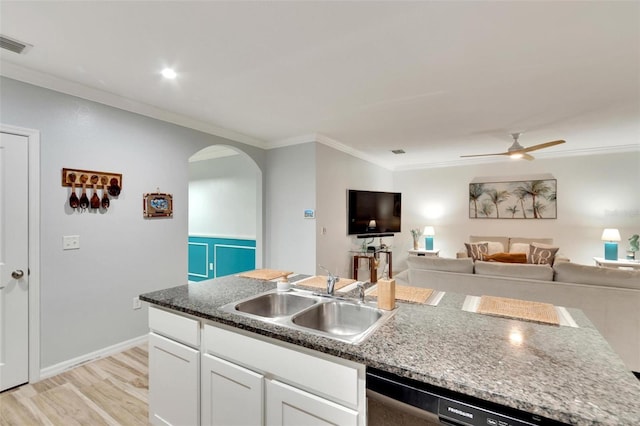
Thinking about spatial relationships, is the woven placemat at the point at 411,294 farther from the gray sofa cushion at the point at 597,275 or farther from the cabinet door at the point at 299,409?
the gray sofa cushion at the point at 597,275

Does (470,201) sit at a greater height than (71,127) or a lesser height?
lesser

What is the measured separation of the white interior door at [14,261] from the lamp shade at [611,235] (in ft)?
23.5

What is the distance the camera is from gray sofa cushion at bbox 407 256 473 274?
3090mm

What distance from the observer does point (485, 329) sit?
1.26 meters

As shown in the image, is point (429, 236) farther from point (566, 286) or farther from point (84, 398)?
point (84, 398)

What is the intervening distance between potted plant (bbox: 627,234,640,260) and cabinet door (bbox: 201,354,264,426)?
240 inches

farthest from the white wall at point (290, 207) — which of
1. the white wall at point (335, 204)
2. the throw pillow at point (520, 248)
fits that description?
the throw pillow at point (520, 248)

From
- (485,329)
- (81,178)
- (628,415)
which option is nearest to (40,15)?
(81,178)

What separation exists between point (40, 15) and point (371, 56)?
6.63 ft

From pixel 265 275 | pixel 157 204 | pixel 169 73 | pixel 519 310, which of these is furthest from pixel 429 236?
pixel 169 73

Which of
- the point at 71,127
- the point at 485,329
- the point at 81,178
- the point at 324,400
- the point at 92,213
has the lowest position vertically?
the point at 324,400

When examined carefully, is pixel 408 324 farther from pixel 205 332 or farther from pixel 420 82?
pixel 420 82

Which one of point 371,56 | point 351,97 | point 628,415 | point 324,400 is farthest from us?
point 351,97

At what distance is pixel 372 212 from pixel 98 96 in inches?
166
